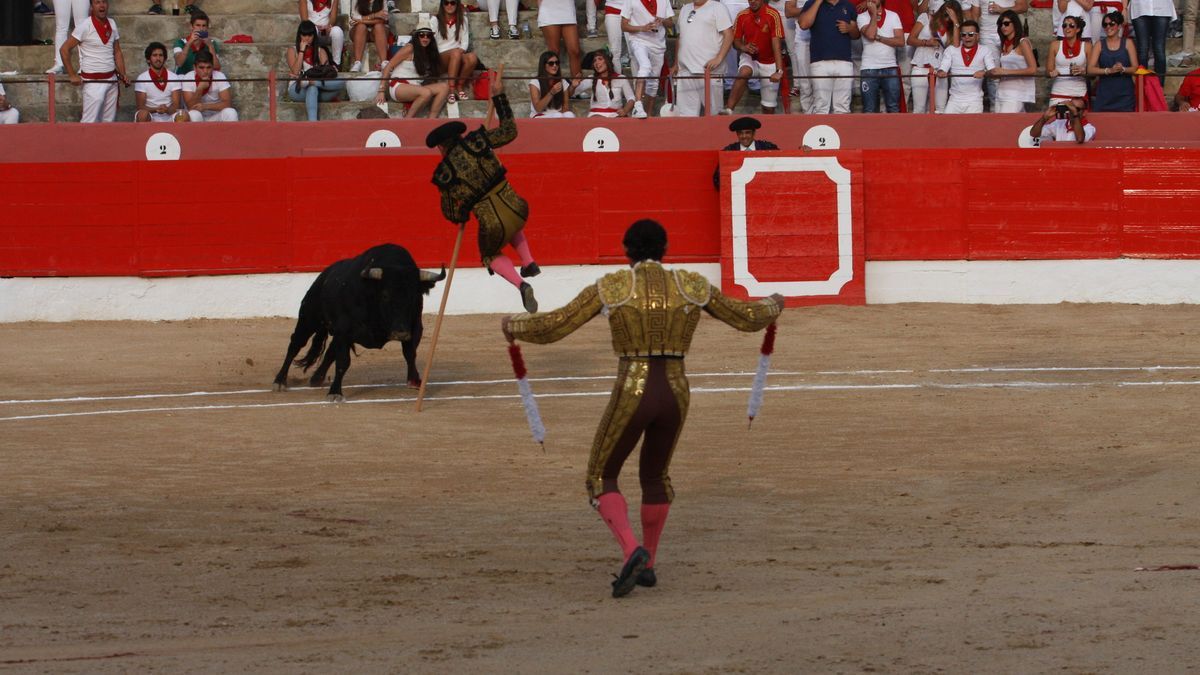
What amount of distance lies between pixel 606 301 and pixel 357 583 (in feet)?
4.80

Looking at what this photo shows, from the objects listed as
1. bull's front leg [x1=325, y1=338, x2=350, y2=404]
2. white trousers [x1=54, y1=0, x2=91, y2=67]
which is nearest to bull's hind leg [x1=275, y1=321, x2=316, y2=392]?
bull's front leg [x1=325, y1=338, x2=350, y2=404]

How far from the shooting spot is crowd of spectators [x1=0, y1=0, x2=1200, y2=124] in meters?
16.9

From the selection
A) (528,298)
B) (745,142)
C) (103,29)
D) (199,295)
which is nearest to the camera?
(528,298)

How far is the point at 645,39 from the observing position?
17.3m

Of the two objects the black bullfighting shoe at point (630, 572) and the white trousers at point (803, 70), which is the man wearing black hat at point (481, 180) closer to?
the black bullfighting shoe at point (630, 572)

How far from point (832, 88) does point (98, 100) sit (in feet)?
23.3

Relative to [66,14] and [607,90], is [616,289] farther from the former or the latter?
[66,14]

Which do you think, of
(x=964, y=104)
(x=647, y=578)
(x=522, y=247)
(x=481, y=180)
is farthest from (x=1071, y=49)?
(x=647, y=578)

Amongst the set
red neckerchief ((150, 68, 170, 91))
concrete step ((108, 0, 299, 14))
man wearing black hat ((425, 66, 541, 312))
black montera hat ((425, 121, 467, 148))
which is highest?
concrete step ((108, 0, 299, 14))

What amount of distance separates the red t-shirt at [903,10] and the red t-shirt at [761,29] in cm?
109

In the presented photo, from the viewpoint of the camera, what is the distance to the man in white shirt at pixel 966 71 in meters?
16.9

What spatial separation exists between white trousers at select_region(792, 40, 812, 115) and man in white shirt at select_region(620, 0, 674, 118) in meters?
1.29

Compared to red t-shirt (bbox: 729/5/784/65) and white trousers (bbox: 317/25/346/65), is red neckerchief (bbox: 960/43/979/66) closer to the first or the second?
red t-shirt (bbox: 729/5/784/65)

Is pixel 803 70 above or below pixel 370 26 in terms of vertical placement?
below
